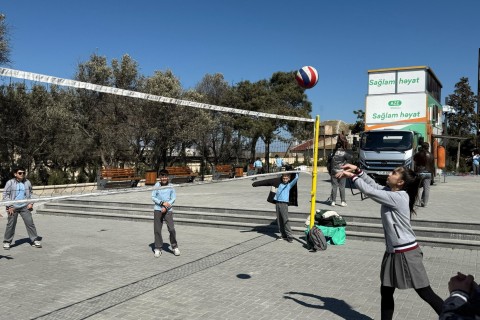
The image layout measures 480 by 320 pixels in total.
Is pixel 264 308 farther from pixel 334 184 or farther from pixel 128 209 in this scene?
pixel 128 209

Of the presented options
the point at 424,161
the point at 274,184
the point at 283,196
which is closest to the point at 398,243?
the point at 283,196

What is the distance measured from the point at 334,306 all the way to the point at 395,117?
46.5 feet

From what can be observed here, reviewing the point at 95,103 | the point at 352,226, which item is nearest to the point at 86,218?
the point at 352,226

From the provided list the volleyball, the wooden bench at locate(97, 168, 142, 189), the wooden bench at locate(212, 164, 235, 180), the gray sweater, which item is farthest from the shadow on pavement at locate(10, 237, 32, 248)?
the wooden bench at locate(212, 164, 235, 180)

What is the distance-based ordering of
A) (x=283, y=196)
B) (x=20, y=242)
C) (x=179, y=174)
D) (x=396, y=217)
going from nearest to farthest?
(x=396, y=217)
(x=283, y=196)
(x=20, y=242)
(x=179, y=174)

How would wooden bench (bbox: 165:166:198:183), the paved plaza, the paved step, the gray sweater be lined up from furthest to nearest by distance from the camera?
Result: wooden bench (bbox: 165:166:198:183) < the paved step < the paved plaza < the gray sweater

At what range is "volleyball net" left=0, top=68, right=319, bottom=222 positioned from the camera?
57.6ft

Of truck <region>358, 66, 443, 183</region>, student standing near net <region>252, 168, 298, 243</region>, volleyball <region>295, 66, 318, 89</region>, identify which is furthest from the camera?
truck <region>358, 66, 443, 183</region>

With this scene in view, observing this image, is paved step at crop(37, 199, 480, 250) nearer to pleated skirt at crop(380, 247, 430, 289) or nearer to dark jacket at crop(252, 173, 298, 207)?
dark jacket at crop(252, 173, 298, 207)

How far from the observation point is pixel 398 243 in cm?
423

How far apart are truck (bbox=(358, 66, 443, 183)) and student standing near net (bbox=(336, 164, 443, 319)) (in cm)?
1232

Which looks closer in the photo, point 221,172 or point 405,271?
point 405,271

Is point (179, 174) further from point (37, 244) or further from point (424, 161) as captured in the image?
point (37, 244)

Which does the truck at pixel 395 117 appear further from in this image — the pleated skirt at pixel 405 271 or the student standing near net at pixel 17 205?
the pleated skirt at pixel 405 271
